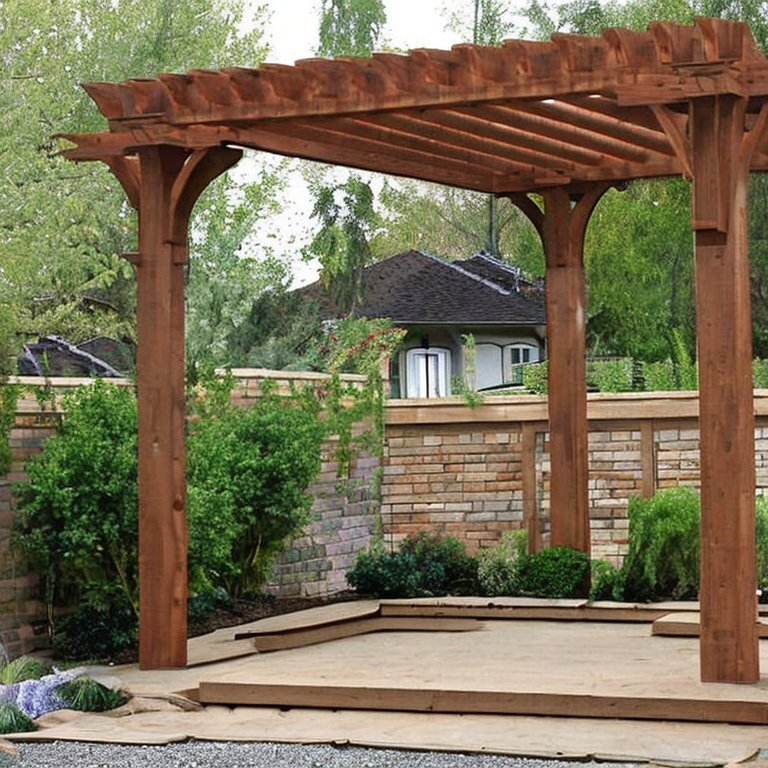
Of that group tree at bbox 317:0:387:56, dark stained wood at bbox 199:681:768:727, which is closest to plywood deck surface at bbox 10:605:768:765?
dark stained wood at bbox 199:681:768:727

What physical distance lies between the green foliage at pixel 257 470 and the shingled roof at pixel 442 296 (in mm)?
18208

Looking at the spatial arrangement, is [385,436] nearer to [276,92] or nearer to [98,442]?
[98,442]

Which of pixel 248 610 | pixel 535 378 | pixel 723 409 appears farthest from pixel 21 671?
pixel 535 378

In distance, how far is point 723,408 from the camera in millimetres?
8492

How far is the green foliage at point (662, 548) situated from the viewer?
12148mm

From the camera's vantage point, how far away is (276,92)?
9336 mm

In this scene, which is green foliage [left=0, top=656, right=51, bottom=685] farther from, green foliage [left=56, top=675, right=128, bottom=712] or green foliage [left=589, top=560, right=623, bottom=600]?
green foliage [left=589, top=560, right=623, bottom=600]

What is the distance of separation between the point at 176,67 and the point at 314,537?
61.6 ft

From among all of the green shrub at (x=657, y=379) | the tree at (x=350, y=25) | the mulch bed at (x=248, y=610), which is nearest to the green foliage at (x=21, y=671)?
the mulch bed at (x=248, y=610)

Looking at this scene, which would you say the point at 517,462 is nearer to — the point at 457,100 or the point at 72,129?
the point at 457,100

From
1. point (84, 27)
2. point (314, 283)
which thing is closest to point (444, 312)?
point (314, 283)

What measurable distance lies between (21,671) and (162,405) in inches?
68.7

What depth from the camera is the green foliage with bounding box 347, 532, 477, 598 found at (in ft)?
42.3

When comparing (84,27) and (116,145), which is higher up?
(84,27)
